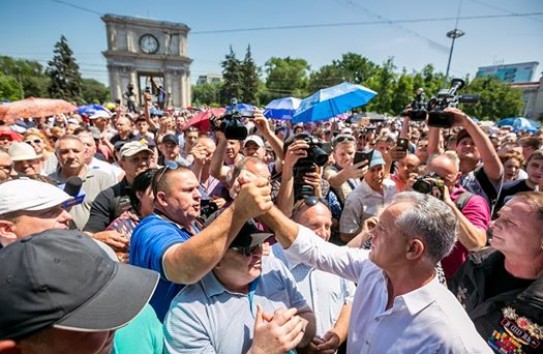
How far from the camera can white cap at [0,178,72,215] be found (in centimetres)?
188

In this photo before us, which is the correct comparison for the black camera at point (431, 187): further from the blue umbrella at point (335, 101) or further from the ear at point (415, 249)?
the blue umbrella at point (335, 101)

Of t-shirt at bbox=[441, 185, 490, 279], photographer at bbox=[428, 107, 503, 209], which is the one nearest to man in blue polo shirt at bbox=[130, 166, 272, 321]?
t-shirt at bbox=[441, 185, 490, 279]

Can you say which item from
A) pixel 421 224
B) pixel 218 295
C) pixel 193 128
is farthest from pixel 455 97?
pixel 193 128

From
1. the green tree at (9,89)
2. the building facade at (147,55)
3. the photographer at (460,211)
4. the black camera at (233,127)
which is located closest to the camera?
the photographer at (460,211)

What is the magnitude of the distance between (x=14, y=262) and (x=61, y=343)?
0.26 meters

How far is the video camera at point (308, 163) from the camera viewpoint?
8.82 ft

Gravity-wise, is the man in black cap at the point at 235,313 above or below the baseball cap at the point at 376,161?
below

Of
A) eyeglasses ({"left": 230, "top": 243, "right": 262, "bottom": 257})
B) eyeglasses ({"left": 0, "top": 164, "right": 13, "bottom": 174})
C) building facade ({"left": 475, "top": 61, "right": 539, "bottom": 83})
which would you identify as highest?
building facade ({"left": 475, "top": 61, "right": 539, "bottom": 83})

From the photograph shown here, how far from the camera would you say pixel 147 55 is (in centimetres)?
4984

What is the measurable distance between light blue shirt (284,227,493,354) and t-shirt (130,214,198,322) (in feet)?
2.36

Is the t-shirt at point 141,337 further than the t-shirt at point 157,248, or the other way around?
the t-shirt at point 157,248

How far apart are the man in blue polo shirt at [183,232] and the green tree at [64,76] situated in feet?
180

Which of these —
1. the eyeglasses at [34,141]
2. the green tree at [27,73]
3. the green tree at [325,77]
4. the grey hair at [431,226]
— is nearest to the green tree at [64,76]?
the green tree at [27,73]

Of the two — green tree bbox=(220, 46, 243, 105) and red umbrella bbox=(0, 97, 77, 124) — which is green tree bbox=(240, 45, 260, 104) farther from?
red umbrella bbox=(0, 97, 77, 124)
